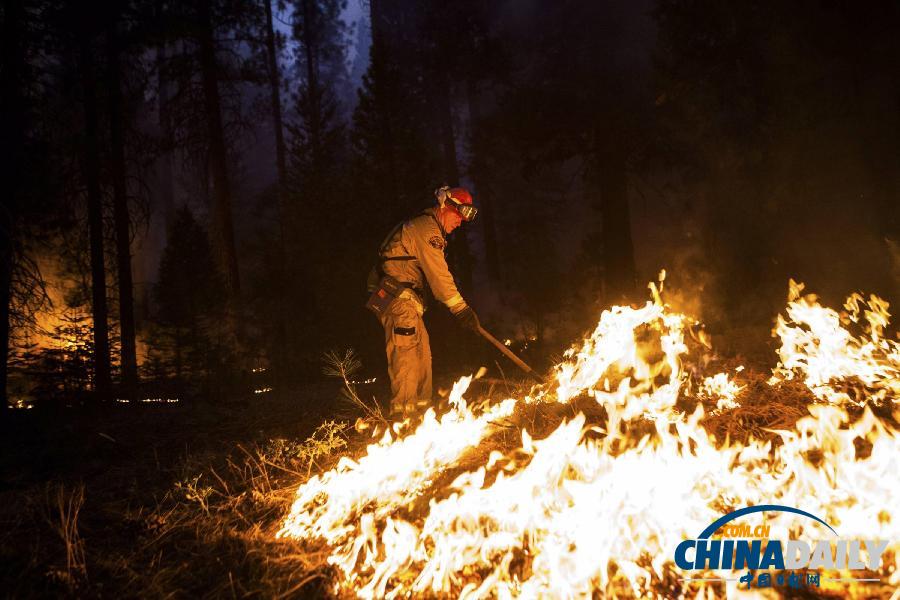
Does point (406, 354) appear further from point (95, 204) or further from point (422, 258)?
point (95, 204)

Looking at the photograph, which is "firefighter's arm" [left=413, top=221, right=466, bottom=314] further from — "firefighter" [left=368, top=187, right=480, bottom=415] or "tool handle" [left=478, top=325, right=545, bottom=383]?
"tool handle" [left=478, top=325, right=545, bottom=383]

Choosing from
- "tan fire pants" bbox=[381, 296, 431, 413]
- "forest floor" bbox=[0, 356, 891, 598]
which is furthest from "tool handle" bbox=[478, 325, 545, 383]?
"forest floor" bbox=[0, 356, 891, 598]

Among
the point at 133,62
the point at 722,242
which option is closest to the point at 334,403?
the point at 133,62

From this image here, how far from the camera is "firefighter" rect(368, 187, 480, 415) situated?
6039 mm

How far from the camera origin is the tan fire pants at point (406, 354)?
6.04 meters

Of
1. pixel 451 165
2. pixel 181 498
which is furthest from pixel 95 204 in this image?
pixel 451 165

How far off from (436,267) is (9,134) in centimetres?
651

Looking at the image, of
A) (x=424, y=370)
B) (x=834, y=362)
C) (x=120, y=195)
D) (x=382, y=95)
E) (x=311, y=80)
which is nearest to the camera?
(x=834, y=362)

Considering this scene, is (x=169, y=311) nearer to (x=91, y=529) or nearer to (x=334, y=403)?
(x=334, y=403)

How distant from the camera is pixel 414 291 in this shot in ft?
20.4

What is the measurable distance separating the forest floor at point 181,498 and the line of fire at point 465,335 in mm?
30

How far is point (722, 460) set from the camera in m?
3.29

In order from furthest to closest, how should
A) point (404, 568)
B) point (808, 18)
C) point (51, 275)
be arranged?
point (51, 275), point (808, 18), point (404, 568)

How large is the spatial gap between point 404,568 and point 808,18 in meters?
12.2
